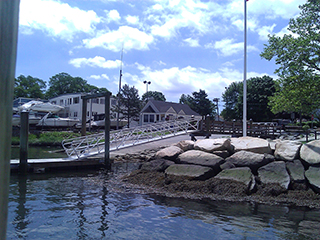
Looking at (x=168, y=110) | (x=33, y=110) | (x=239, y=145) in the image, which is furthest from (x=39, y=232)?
(x=168, y=110)

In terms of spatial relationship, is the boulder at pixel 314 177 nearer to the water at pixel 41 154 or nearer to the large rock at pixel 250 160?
the large rock at pixel 250 160

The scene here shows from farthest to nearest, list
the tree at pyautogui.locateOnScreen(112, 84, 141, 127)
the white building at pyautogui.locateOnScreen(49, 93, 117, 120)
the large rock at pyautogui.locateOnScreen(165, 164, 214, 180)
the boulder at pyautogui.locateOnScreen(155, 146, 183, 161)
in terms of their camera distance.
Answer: the white building at pyautogui.locateOnScreen(49, 93, 117, 120) → the tree at pyautogui.locateOnScreen(112, 84, 141, 127) → the boulder at pyautogui.locateOnScreen(155, 146, 183, 161) → the large rock at pyautogui.locateOnScreen(165, 164, 214, 180)

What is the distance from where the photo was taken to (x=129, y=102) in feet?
155

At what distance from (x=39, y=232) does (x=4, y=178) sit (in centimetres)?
608

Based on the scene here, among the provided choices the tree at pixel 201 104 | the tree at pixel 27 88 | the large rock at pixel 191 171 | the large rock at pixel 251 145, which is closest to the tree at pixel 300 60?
the large rock at pixel 251 145

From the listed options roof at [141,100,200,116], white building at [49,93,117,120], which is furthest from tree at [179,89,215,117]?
white building at [49,93,117,120]

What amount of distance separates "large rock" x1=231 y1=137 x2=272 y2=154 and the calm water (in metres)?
4.23

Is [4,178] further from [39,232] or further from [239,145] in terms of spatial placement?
[239,145]

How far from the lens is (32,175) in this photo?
14125mm

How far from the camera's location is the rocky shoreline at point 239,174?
33.4 feet

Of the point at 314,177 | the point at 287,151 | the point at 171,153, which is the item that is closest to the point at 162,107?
the point at 171,153

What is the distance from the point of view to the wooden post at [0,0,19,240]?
1.68 m

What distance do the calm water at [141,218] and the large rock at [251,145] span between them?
4.23 m

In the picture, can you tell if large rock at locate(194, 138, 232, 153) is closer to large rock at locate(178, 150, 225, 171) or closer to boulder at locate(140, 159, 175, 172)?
large rock at locate(178, 150, 225, 171)
